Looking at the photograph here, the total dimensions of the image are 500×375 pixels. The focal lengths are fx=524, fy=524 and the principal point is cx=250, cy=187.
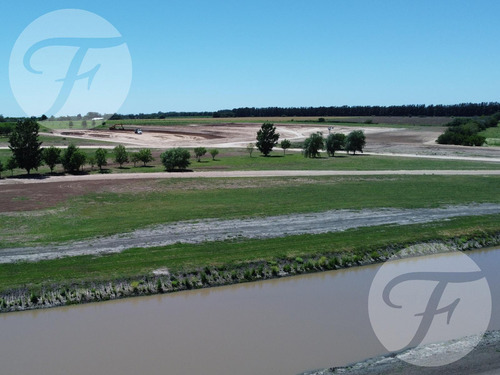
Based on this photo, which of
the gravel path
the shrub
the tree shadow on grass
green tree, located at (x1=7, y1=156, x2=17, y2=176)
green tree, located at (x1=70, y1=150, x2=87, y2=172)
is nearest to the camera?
the shrub

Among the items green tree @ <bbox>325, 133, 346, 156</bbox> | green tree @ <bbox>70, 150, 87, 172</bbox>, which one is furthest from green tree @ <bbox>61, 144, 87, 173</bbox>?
green tree @ <bbox>325, 133, 346, 156</bbox>

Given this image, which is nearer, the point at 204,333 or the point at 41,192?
the point at 204,333

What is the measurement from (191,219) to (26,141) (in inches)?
1152

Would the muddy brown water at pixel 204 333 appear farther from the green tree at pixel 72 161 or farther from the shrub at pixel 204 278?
the green tree at pixel 72 161

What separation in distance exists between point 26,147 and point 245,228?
33.1 meters

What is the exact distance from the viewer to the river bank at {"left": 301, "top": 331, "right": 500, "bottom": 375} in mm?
14938

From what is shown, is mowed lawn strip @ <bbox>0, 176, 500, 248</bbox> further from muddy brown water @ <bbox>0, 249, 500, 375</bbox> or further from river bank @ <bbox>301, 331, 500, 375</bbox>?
river bank @ <bbox>301, 331, 500, 375</bbox>

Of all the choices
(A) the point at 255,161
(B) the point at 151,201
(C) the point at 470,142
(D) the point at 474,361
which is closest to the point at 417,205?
(B) the point at 151,201

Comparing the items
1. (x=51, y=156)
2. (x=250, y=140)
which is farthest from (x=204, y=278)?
(x=250, y=140)

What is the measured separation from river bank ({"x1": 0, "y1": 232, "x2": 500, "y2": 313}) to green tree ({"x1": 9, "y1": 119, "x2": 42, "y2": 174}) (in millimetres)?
36473

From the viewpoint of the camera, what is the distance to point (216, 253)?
26688mm

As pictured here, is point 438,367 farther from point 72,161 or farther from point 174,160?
point 72,161

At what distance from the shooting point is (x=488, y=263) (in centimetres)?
2744

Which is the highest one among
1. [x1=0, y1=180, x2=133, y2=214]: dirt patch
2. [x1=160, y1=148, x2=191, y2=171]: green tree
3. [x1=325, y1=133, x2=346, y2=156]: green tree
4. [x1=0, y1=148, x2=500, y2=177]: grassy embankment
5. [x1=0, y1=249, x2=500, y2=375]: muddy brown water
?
[x1=325, y1=133, x2=346, y2=156]: green tree
